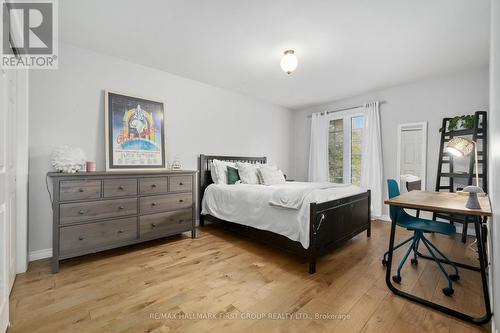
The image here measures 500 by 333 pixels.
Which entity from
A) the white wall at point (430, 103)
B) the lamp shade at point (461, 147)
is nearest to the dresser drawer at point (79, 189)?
the lamp shade at point (461, 147)

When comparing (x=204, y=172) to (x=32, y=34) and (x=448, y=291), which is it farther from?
(x=448, y=291)

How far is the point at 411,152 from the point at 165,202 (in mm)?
4093

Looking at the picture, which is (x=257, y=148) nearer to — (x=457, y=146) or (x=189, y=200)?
(x=189, y=200)

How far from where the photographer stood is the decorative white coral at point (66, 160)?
7.18 ft

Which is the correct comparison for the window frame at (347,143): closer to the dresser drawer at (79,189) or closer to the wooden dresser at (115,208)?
the wooden dresser at (115,208)

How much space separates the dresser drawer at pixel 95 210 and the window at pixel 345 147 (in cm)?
400

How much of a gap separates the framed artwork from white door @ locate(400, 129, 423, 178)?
160 inches

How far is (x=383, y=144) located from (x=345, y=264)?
278cm

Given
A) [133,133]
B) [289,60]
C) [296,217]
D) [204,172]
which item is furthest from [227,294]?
[289,60]

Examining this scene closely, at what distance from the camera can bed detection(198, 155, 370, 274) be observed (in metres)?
2.24

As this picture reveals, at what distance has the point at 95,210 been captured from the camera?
7.61 ft

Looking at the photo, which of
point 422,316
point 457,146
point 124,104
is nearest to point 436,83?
point 457,146

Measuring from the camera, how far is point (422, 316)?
1.57 m

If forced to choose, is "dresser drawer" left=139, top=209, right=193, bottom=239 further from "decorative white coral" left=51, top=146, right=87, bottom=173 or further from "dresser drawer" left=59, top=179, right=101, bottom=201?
"decorative white coral" left=51, top=146, right=87, bottom=173
